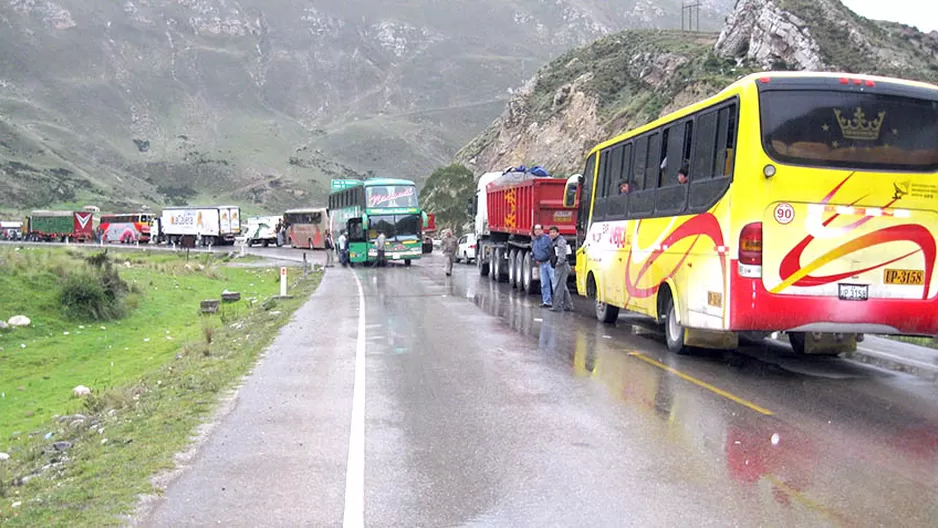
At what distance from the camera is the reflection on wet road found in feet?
19.4

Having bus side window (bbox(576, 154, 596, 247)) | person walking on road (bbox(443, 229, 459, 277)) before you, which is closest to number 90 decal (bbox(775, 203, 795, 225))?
bus side window (bbox(576, 154, 596, 247))

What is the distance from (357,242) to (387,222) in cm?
211

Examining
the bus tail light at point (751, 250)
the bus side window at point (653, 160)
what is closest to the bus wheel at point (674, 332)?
the bus side window at point (653, 160)

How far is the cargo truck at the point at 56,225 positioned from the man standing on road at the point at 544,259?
2771 inches

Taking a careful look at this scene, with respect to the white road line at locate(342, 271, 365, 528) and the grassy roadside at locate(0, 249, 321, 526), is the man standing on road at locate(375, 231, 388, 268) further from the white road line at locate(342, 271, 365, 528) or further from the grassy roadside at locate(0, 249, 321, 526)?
the white road line at locate(342, 271, 365, 528)

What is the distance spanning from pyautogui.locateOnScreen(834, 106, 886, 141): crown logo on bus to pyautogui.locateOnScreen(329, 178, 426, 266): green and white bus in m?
32.4

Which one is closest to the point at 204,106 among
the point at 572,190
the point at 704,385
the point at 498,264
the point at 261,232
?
the point at 261,232

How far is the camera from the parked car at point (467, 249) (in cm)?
4456

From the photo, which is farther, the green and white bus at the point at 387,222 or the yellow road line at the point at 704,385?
the green and white bus at the point at 387,222

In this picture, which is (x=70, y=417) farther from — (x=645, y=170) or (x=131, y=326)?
(x=131, y=326)

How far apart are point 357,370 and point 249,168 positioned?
12223 centimetres

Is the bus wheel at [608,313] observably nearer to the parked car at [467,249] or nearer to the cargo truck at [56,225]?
the parked car at [467,249]

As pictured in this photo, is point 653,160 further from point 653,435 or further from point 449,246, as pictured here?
point 449,246

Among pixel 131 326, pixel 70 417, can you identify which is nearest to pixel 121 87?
pixel 131 326
